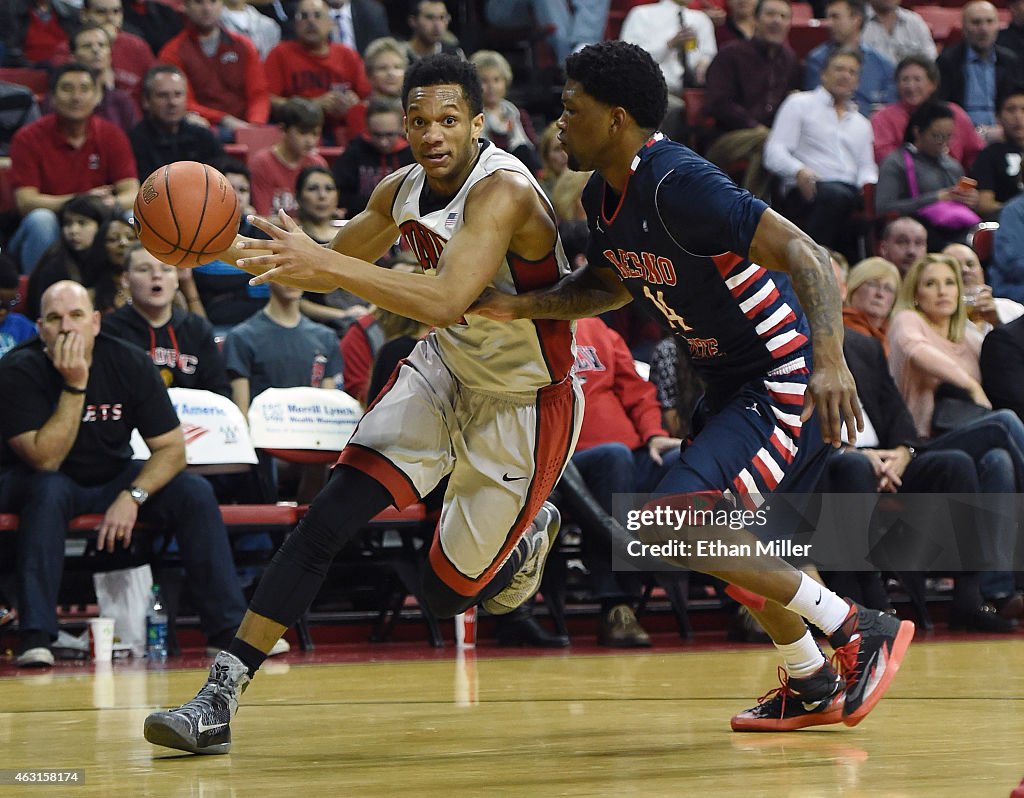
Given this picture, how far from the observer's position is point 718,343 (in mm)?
4328

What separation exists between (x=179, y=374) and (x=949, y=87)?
7.62m

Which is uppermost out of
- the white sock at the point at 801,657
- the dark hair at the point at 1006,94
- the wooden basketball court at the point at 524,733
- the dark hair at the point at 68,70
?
the dark hair at the point at 1006,94

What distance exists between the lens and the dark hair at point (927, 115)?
35.0 ft

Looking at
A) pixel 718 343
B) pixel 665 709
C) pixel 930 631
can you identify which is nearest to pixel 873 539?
pixel 930 631

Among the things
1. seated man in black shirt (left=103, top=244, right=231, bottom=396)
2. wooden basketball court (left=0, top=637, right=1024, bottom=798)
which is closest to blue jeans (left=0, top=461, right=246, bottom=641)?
wooden basketball court (left=0, top=637, right=1024, bottom=798)

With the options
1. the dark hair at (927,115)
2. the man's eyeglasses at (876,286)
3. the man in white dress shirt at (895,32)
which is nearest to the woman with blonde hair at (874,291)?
the man's eyeglasses at (876,286)

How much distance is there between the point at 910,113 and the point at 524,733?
8536 mm

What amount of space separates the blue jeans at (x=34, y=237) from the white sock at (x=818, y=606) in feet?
18.8

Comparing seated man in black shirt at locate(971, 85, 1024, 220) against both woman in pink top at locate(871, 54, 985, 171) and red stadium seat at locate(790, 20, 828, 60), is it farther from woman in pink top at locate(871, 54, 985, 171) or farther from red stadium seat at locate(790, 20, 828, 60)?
red stadium seat at locate(790, 20, 828, 60)

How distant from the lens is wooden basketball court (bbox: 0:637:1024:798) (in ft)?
11.0

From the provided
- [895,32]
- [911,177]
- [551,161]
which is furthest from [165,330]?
[895,32]

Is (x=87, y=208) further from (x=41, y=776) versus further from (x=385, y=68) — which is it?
(x=41, y=776)

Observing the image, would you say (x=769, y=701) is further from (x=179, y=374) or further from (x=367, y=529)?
(x=179, y=374)

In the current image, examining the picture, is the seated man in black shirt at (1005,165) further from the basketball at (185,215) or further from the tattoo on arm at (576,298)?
the basketball at (185,215)
